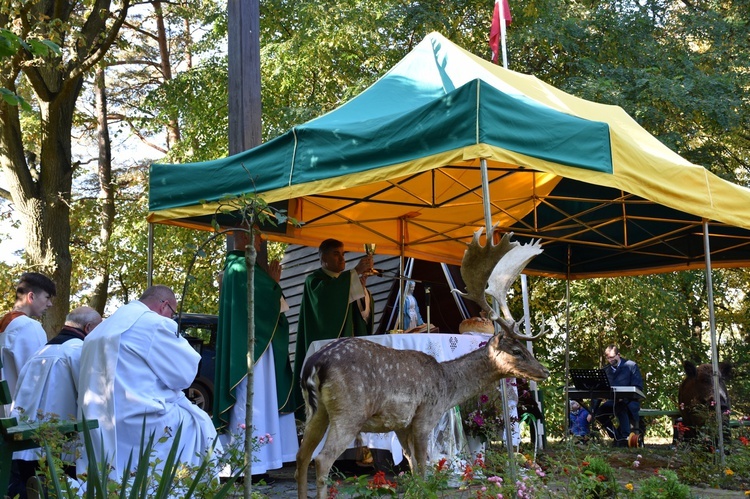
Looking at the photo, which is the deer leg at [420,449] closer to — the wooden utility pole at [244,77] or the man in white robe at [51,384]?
→ the man in white robe at [51,384]

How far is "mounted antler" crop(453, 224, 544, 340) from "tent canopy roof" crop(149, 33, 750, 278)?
730 millimetres

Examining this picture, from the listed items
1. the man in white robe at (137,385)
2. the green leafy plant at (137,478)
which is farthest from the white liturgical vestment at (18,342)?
the green leafy plant at (137,478)

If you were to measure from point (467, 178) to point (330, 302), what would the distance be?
216cm

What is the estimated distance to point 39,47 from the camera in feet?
18.7

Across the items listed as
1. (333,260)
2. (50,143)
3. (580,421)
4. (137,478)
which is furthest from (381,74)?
(137,478)

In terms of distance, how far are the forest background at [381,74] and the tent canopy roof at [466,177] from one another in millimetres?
4897

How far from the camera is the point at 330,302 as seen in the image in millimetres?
9352

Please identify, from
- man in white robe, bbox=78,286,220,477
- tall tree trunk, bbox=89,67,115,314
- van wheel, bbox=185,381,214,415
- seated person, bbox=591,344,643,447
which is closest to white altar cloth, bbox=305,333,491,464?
man in white robe, bbox=78,286,220,477

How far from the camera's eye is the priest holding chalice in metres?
9.34

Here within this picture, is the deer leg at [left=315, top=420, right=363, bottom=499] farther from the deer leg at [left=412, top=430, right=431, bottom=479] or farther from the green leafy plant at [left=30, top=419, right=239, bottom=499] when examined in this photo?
the green leafy plant at [left=30, top=419, right=239, bottom=499]

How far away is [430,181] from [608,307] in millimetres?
9687

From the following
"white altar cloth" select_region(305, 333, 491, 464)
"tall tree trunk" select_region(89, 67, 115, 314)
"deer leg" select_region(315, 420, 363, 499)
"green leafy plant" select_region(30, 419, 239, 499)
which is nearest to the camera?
"green leafy plant" select_region(30, 419, 239, 499)

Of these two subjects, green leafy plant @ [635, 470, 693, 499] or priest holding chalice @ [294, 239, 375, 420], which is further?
priest holding chalice @ [294, 239, 375, 420]

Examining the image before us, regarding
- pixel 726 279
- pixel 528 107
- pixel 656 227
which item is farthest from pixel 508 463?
pixel 726 279
